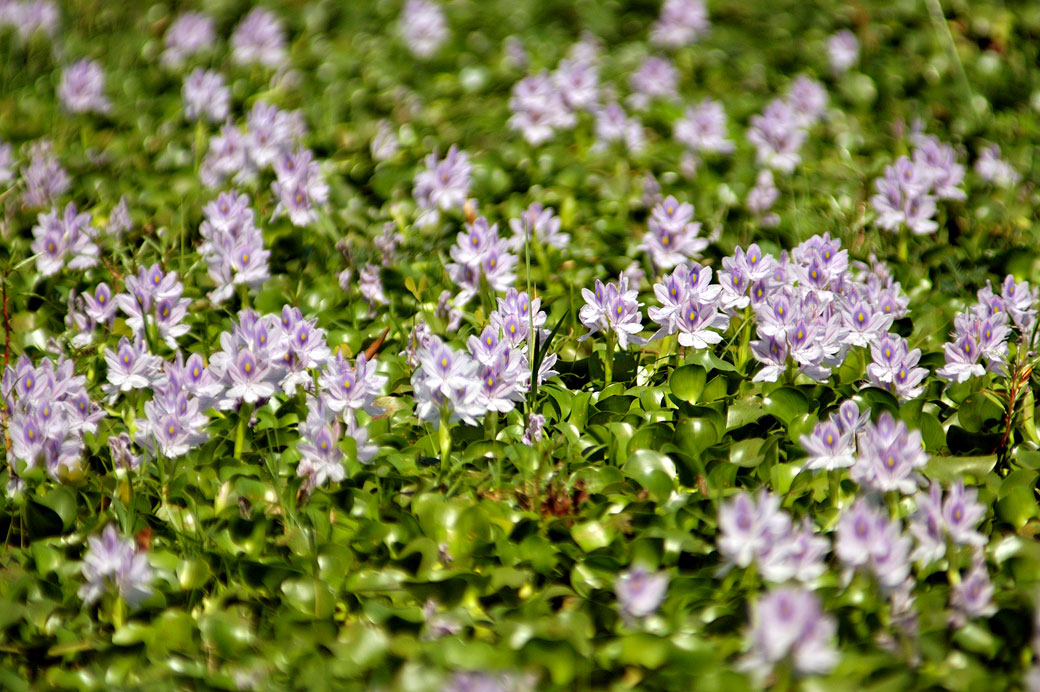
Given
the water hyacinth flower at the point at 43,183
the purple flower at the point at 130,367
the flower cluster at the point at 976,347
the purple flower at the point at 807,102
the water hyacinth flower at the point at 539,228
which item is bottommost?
the purple flower at the point at 807,102

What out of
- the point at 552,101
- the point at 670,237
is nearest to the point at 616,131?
the point at 552,101

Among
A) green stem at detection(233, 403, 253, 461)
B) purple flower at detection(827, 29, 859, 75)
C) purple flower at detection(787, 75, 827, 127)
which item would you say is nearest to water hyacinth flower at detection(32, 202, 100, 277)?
green stem at detection(233, 403, 253, 461)

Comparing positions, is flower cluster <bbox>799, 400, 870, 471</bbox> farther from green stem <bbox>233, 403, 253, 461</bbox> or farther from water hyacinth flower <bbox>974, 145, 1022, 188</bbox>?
water hyacinth flower <bbox>974, 145, 1022, 188</bbox>

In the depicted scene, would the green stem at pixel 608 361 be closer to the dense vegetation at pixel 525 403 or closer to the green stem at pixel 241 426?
the dense vegetation at pixel 525 403

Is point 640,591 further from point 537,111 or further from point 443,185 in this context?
point 537,111

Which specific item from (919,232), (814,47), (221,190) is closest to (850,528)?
(919,232)

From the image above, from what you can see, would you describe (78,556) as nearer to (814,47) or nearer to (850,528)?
(850,528)

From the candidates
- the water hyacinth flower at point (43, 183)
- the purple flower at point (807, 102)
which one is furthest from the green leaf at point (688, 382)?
the water hyacinth flower at point (43, 183)
